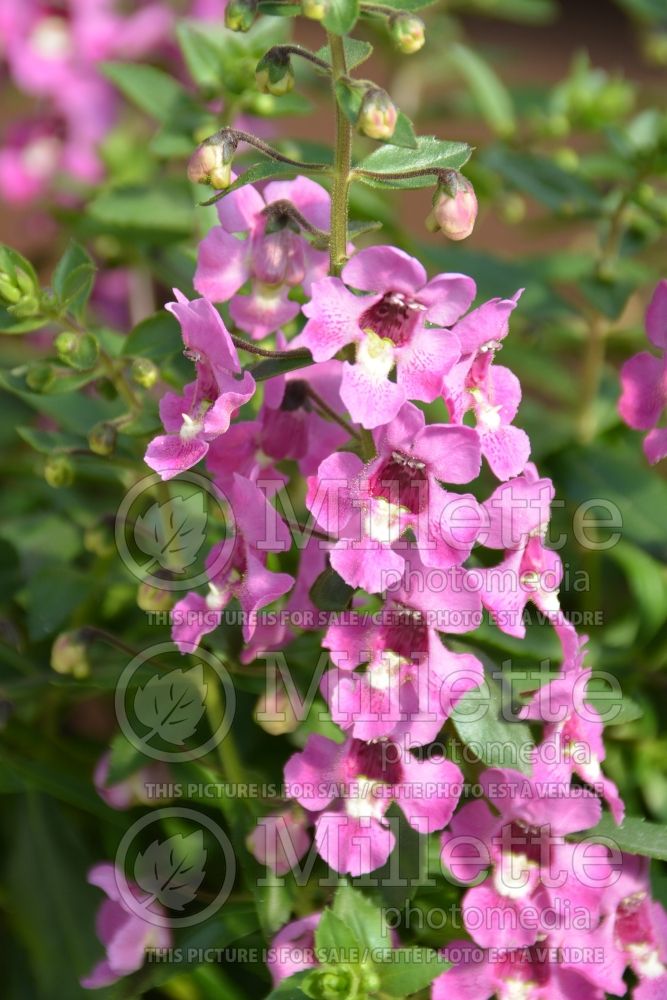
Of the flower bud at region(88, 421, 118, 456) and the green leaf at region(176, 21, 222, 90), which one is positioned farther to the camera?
the green leaf at region(176, 21, 222, 90)

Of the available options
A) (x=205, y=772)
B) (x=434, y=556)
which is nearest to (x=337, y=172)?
(x=434, y=556)

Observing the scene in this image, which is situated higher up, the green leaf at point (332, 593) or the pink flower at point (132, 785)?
the green leaf at point (332, 593)

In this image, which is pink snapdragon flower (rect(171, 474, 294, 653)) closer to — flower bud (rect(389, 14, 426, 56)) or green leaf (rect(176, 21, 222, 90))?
flower bud (rect(389, 14, 426, 56))

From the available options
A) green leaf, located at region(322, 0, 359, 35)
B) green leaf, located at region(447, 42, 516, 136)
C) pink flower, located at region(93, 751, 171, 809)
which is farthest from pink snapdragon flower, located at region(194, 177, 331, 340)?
green leaf, located at region(447, 42, 516, 136)

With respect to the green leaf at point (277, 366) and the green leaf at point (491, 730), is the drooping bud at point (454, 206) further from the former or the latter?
the green leaf at point (491, 730)

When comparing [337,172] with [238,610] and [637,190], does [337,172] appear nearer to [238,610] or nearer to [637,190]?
[238,610]

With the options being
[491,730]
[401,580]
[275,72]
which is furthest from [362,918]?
[275,72]

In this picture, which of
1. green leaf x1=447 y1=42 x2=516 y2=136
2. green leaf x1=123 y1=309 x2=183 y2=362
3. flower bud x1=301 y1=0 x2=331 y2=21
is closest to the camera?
flower bud x1=301 y1=0 x2=331 y2=21

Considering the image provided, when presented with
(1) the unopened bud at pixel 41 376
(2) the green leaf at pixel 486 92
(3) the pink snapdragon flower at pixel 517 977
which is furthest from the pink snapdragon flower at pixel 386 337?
(2) the green leaf at pixel 486 92
